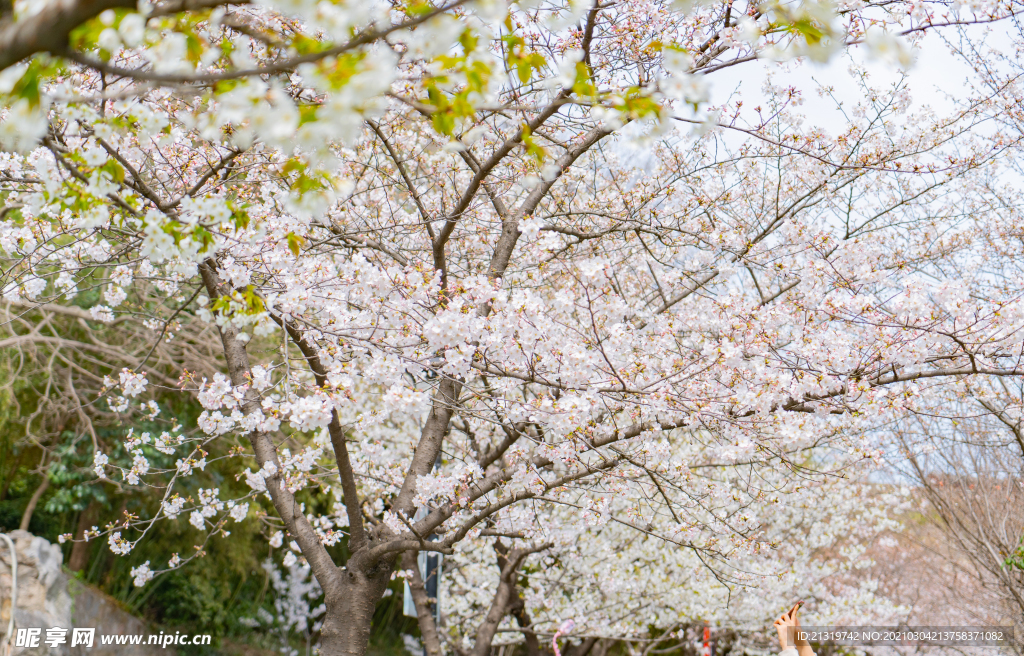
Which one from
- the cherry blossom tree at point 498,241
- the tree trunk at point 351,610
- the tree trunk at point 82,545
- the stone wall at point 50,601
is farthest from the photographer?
the tree trunk at point 82,545

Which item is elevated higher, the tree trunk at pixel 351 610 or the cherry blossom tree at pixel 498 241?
the cherry blossom tree at pixel 498 241

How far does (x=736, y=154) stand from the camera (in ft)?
13.9

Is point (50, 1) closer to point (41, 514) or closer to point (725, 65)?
point (725, 65)

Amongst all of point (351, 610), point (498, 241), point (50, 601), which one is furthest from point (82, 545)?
point (498, 241)

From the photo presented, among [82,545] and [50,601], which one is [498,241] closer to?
[50,601]

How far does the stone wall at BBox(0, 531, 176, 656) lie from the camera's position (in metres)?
5.81

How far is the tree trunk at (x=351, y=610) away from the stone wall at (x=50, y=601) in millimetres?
4013

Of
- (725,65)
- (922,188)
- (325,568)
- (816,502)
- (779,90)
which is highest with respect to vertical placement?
(779,90)

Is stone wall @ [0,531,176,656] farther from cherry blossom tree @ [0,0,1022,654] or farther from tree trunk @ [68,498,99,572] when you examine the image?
cherry blossom tree @ [0,0,1022,654]

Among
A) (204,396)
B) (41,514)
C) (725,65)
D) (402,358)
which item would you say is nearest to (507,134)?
(725,65)

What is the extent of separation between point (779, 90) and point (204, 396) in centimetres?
395

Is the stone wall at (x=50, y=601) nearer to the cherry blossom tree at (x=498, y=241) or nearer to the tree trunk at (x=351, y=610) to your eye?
the cherry blossom tree at (x=498, y=241)

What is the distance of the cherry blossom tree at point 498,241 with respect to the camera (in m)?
1.77

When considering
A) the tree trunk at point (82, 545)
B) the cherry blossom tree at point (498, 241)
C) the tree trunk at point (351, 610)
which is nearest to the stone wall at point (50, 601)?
the tree trunk at point (82, 545)
